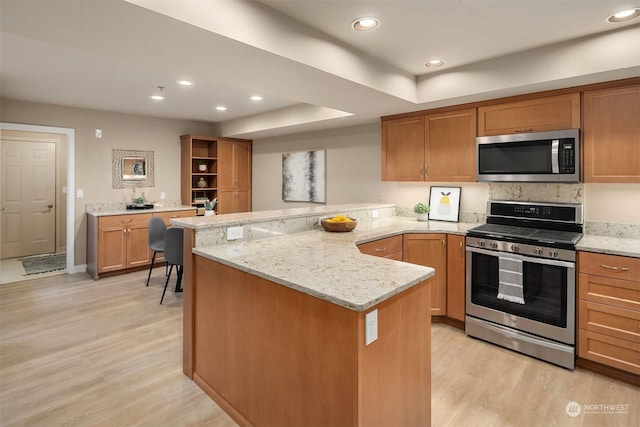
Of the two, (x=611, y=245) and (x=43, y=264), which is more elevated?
(x=611, y=245)

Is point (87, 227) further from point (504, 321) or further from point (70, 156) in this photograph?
A: point (504, 321)

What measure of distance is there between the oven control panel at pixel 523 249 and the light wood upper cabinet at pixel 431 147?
74 centimetres

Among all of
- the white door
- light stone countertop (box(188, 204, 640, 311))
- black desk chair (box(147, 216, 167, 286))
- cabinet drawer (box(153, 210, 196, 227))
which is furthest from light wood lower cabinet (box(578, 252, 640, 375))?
the white door

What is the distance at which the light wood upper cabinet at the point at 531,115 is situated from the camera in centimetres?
280

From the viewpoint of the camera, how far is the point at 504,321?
113 inches

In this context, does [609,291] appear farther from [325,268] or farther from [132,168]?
[132,168]

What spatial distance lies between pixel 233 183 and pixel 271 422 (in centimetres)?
503

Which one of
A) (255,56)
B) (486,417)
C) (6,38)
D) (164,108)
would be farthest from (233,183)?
(486,417)

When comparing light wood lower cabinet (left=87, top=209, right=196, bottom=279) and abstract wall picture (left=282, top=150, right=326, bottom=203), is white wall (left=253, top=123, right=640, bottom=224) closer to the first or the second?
abstract wall picture (left=282, top=150, right=326, bottom=203)

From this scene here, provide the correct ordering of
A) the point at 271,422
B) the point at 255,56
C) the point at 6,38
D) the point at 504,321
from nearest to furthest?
the point at 271,422 < the point at 255,56 < the point at 6,38 < the point at 504,321

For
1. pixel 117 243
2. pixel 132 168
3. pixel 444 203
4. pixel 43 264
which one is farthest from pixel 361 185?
pixel 43 264

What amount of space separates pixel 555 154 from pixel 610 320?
132 centimetres

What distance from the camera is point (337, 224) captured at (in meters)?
2.97

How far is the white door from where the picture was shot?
5.86m
